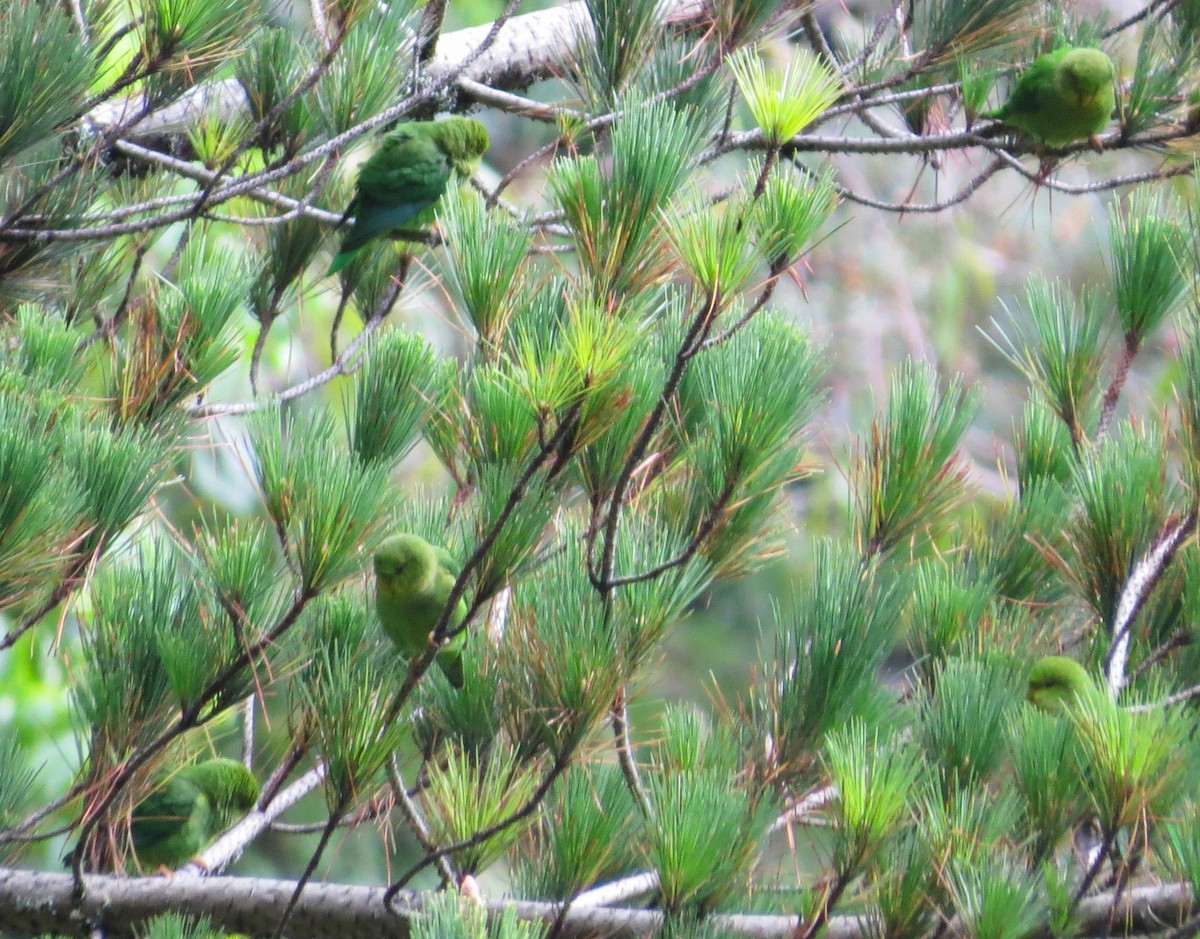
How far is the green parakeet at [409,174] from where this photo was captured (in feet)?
6.36

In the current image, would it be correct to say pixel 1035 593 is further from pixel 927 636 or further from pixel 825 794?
pixel 825 794

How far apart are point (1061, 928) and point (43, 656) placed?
2.09 m

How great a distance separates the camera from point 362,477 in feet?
3.74

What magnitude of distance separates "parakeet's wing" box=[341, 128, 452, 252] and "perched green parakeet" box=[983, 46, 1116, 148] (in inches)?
34.1

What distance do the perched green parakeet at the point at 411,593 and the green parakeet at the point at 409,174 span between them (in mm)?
841

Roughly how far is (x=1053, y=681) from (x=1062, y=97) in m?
0.80

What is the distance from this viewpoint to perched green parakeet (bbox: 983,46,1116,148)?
65.5 inches

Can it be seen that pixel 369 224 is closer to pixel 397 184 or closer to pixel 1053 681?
pixel 397 184

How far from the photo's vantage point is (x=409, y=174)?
211 centimetres

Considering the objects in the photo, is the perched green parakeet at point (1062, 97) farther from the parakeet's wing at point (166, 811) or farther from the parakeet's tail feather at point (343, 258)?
the parakeet's wing at point (166, 811)

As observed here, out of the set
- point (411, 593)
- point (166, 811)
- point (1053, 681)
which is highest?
point (411, 593)

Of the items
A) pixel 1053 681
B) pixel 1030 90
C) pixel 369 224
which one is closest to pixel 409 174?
pixel 369 224

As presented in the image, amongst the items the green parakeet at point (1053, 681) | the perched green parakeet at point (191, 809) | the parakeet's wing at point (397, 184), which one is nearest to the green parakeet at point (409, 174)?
the parakeet's wing at point (397, 184)

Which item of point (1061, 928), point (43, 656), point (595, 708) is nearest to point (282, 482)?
point (595, 708)
